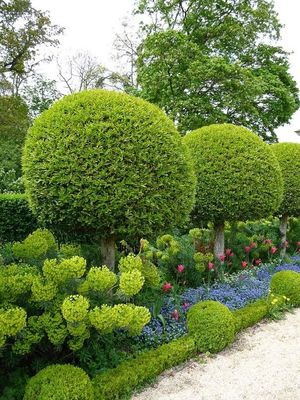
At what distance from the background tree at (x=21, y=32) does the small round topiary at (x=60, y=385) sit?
1555 centimetres

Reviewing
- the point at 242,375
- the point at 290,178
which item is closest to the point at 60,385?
the point at 242,375

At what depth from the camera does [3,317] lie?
254 cm

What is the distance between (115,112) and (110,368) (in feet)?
7.73

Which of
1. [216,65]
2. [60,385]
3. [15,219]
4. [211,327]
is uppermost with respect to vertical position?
[216,65]

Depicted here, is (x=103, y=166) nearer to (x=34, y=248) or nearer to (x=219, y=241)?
(x=34, y=248)

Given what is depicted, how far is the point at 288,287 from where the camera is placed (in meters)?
A: 5.25

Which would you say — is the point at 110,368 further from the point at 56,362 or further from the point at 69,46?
the point at 69,46

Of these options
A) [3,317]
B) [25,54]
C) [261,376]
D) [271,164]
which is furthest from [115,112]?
[25,54]

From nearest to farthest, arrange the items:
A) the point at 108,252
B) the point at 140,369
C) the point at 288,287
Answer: the point at 140,369, the point at 108,252, the point at 288,287

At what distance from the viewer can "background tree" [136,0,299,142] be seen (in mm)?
15133

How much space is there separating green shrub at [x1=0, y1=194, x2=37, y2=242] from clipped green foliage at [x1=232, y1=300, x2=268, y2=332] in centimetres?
489

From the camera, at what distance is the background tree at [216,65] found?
15.1 m

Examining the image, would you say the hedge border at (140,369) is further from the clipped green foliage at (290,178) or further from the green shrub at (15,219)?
the green shrub at (15,219)

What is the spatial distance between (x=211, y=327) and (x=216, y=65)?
12.6m
